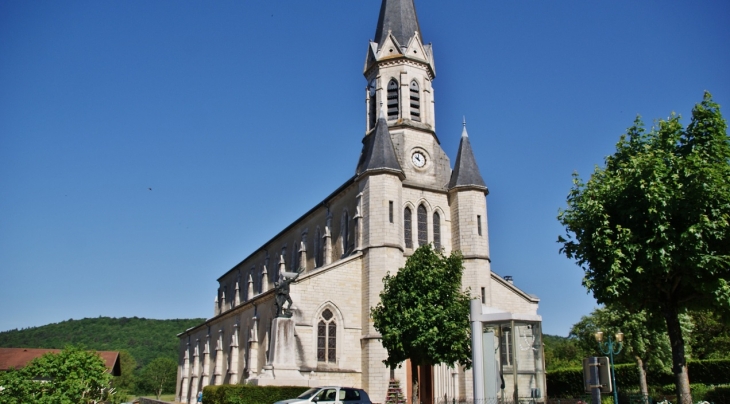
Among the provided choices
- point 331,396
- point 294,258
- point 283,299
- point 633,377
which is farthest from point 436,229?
point 633,377

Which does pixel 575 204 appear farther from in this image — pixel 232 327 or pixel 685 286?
pixel 232 327

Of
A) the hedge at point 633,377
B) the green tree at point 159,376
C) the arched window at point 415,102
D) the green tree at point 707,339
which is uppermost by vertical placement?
the arched window at point 415,102

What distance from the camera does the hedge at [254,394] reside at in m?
22.4

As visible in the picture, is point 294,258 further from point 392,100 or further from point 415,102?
point 415,102

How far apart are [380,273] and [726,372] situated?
2220 centimetres

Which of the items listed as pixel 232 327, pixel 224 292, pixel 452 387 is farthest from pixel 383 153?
pixel 224 292

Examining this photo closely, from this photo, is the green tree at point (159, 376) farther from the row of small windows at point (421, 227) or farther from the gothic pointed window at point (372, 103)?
the row of small windows at point (421, 227)

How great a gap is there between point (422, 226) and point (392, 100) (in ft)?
28.1

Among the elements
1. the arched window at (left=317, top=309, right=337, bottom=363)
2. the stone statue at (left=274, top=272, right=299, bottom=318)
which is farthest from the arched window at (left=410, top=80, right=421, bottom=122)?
the stone statue at (left=274, top=272, right=299, bottom=318)

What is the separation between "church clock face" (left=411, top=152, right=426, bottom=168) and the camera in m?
34.9

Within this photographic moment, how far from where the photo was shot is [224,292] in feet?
204

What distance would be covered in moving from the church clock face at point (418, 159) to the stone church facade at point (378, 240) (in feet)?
0.22

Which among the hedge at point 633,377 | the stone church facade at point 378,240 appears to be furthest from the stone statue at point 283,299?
the hedge at point 633,377

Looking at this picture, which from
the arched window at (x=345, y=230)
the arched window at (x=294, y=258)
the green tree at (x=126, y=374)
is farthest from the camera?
the green tree at (x=126, y=374)
